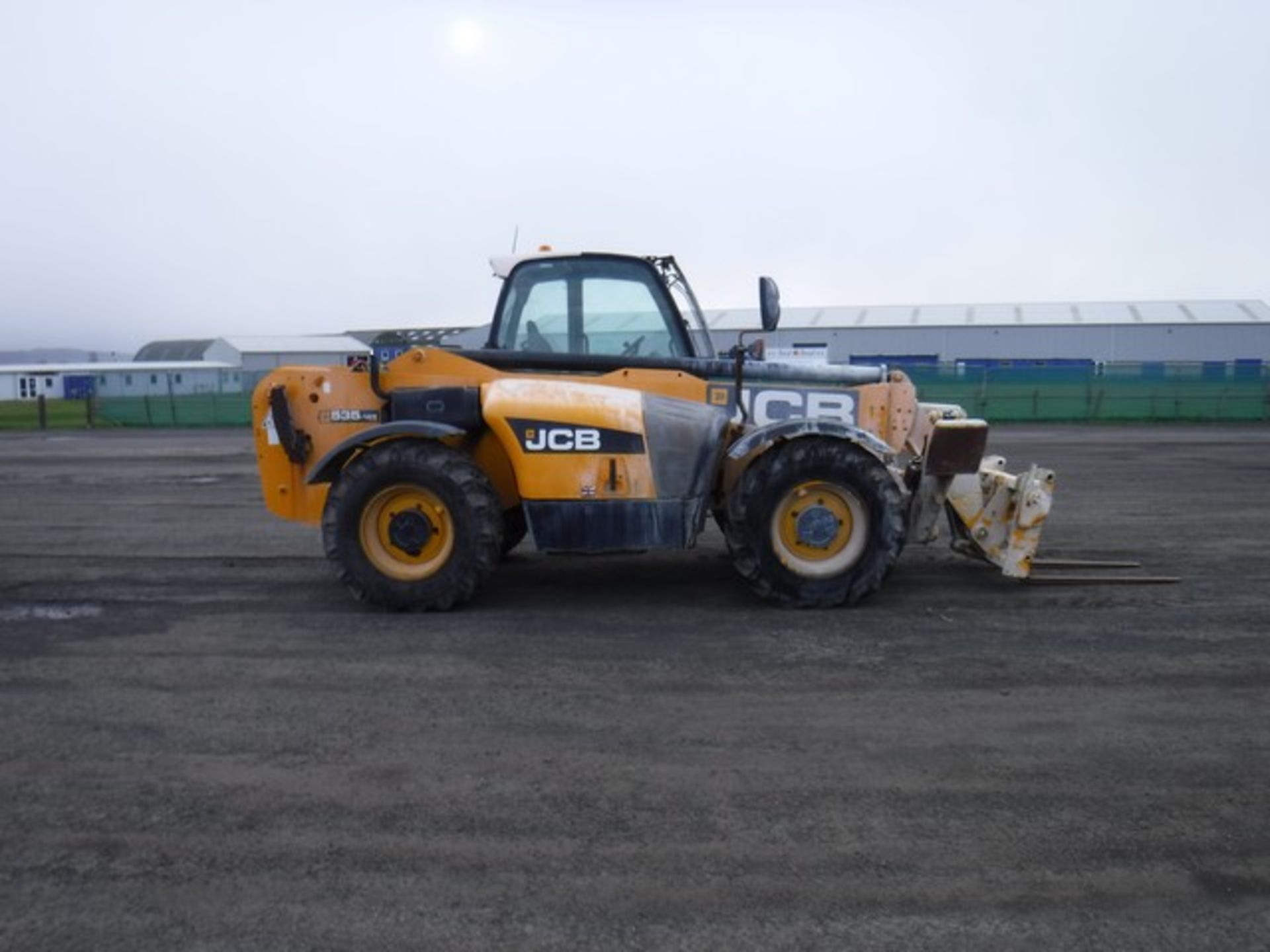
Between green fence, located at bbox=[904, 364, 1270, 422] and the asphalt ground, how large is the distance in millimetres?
26102

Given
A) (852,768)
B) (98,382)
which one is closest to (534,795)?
(852,768)

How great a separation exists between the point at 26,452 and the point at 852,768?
24.4 metres

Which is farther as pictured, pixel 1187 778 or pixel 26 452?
pixel 26 452

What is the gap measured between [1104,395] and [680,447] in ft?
97.7

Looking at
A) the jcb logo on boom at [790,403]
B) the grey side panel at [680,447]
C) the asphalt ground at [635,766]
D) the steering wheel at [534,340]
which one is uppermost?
the steering wheel at [534,340]

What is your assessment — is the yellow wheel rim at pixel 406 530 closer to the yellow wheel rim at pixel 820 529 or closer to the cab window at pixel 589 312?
the cab window at pixel 589 312

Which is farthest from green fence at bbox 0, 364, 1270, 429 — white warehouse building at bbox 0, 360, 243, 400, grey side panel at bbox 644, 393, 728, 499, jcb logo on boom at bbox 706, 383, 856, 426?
grey side panel at bbox 644, 393, 728, 499

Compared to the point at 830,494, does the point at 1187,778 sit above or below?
below

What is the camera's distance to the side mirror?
7762 millimetres

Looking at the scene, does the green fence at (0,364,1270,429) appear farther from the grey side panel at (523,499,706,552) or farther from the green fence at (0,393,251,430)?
the grey side panel at (523,499,706,552)

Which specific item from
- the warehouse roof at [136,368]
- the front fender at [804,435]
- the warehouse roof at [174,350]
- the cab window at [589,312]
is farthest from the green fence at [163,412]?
the warehouse roof at [174,350]

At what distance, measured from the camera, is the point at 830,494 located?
778 cm

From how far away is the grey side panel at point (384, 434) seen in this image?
7676mm

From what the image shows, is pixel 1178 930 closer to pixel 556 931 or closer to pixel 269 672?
pixel 556 931
